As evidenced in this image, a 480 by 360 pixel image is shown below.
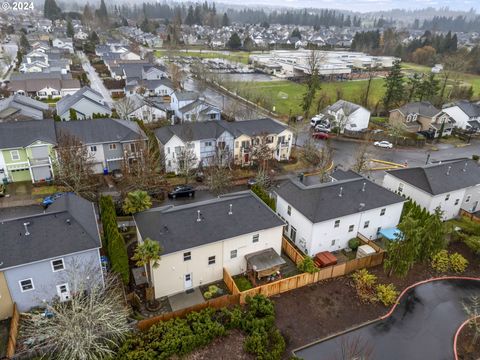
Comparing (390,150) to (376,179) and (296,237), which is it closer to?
(376,179)

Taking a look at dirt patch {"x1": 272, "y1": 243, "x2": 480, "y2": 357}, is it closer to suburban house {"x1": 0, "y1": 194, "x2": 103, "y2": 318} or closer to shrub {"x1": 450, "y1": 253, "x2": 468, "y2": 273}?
shrub {"x1": 450, "y1": 253, "x2": 468, "y2": 273}

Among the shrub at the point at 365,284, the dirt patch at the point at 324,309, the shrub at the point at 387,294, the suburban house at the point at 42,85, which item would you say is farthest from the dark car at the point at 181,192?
the suburban house at the point at 42,85

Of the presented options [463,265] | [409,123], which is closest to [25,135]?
[463,265]

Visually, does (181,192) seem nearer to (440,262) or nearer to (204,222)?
(204,222)

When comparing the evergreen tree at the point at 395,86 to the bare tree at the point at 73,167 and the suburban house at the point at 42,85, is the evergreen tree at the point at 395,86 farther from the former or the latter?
the suburban house at the point at 42,85

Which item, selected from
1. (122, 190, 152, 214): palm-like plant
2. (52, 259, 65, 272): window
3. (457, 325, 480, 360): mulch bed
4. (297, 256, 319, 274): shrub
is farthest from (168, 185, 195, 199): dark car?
(457, 325, 480, 360): mulch bed
